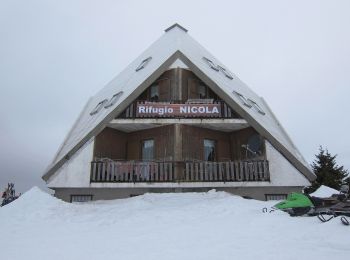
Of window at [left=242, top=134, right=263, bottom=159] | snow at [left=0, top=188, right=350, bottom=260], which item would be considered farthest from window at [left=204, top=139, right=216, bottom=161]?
snow at [left=0, top=188, right=350, bottom=260]

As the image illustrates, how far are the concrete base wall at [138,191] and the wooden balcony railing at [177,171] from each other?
0.59 metres

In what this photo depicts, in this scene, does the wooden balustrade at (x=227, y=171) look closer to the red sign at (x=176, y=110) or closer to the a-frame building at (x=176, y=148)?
the a-frame building at (x=176, y=148)

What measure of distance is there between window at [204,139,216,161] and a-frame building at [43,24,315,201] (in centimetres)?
6

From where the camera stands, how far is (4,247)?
8516 millimetres

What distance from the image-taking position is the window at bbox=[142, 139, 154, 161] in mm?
18916

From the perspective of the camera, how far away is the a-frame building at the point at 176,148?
1658cm

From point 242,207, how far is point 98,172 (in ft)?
23.7

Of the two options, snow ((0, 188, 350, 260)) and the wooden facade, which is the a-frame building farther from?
snow ((0, 188, 350, 260))

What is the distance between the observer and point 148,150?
752 inches

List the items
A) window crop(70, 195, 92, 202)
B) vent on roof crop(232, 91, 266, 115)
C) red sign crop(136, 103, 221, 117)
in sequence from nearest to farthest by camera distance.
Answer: window crop(70, 195, 92, 202), red sign crop(136, 103, 221, 117), vent on roof crop(232, 91, 266, 115)

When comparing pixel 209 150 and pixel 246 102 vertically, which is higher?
pixel 246 102

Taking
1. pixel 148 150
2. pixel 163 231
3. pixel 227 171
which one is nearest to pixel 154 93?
pixel 148 150

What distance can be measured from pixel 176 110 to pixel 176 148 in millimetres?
2000

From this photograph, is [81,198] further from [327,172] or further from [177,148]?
[327,172]
